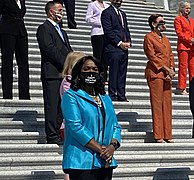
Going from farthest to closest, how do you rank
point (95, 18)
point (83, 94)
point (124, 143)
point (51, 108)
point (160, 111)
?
point (95, 18), point (160, 111), point (124, 143), point (51, 108), point (83, 94)

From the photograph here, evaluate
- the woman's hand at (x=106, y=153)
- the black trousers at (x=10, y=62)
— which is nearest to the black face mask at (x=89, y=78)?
the woman's hand at (x=106, y=153)

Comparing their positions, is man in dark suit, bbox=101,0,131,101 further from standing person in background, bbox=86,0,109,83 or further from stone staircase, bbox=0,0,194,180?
standing person in background, bbox=86,0,109,83

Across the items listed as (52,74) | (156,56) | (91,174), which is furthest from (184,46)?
(91,174)

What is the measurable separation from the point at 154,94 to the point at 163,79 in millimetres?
233

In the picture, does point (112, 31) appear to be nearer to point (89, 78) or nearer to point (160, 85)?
point (160, 85)

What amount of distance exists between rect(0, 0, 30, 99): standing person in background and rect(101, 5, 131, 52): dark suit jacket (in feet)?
3.81

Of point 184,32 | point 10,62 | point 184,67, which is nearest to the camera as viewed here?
point 10,62

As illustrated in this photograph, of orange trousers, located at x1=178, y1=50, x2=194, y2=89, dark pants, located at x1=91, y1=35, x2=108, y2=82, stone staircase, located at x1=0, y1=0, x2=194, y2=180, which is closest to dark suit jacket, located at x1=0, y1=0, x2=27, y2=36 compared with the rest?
stone staircase, located at x1=0, y1=0, x2=194, y2=180

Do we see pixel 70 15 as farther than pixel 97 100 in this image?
Yes

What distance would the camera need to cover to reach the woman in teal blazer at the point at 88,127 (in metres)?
4.61

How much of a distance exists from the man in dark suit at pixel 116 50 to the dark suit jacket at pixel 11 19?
3.93 ft

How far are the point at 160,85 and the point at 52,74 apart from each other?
1.47 meters

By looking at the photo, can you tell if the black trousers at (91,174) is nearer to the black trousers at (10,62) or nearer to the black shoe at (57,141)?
the black shoe at (57,141)

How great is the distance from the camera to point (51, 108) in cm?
712
